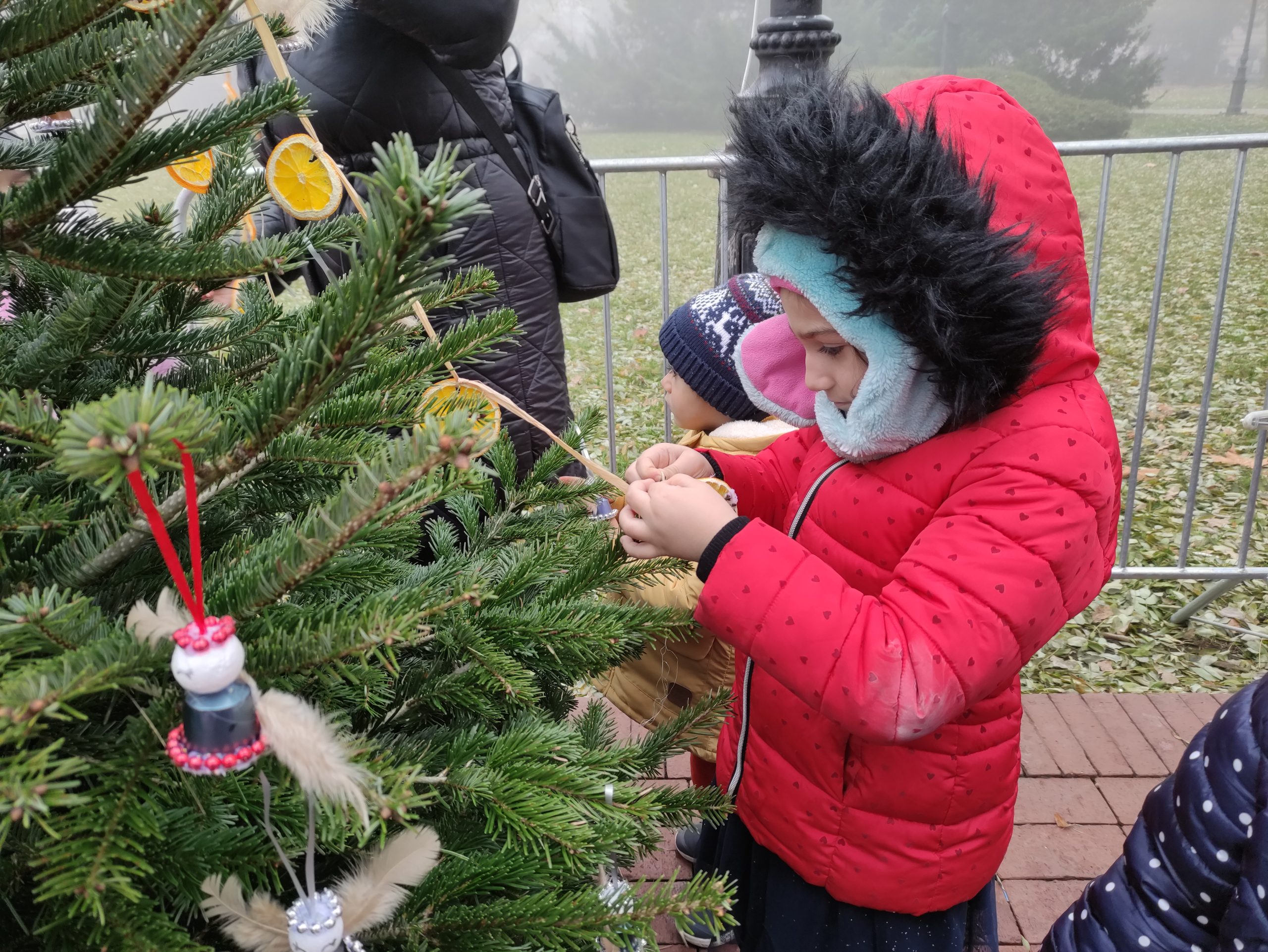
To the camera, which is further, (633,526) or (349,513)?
(633,526)

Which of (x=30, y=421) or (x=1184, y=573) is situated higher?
(x=30, y=421)

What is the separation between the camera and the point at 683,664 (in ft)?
7.84

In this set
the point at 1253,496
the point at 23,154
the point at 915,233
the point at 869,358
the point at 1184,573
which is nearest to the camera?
the point at 23,154

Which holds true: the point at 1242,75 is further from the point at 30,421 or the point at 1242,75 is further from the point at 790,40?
the point at 30,421

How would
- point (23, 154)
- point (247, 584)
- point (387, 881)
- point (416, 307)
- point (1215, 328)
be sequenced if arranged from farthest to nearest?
point (1215, 328) → point (416, 307) → point (23, 154) → point (387, 881) → point (247, 584)

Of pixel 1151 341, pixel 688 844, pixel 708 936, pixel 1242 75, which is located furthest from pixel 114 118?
pixel 1242 75

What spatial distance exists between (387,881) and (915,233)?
101 centimetres

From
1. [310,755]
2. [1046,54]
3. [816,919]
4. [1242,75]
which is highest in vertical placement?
[1046,54]

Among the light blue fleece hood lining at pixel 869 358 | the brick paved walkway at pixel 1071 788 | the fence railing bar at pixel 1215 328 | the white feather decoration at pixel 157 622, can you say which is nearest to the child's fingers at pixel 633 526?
the light blue fleece hood lining at pixel 869 358

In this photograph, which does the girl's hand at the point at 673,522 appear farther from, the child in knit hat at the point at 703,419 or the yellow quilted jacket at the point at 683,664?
the child in knit hat at the point at 703,419

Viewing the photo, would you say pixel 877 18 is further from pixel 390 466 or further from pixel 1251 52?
pixel 390 466

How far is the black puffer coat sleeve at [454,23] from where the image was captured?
220 centimetres

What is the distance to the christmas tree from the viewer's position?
0.55 m

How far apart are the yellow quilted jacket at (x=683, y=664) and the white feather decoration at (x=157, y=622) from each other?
Result: 1577 mm
